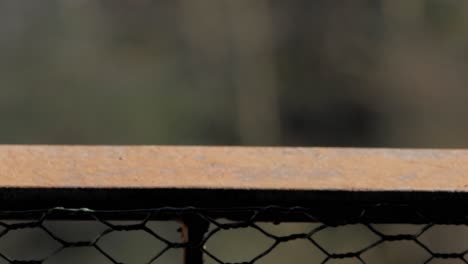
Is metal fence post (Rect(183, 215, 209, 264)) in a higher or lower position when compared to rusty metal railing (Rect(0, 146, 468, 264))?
lower

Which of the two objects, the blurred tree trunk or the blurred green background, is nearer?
the blurred green background

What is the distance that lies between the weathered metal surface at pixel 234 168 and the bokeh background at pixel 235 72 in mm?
3239

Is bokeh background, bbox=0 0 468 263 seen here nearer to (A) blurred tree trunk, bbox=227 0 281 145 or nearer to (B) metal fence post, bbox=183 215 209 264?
(A) blurred tree trunk, bbox=227 0 281 145

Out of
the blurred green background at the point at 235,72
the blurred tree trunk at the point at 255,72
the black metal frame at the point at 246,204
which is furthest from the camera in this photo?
the blurred tree trunk at the point at 255,72

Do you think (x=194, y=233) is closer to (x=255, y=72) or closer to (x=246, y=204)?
(x=246, y=204)

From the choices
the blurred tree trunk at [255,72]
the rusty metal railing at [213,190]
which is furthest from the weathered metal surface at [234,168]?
the blurred tree trunk at [255,72]

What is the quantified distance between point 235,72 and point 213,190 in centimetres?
424

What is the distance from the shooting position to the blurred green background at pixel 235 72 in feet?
13.5

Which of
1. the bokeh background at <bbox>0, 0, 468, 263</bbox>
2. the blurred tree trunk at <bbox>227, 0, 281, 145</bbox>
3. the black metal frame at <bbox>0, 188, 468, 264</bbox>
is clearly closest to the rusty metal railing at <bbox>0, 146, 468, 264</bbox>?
the black metal frame at <bbox>0, 188, 468, 264</bbox>

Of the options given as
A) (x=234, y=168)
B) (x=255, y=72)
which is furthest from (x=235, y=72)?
(x=234, y=168)

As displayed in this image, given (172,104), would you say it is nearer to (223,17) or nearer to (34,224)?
(223,17)

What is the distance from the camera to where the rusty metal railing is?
1.98 ft

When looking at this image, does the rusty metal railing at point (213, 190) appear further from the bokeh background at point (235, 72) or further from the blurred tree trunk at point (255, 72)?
the blurred tree trunk at point (255, 72)

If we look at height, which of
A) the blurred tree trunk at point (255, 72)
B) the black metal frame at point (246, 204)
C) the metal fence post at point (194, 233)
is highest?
the black metal frame at point (246, 204)
